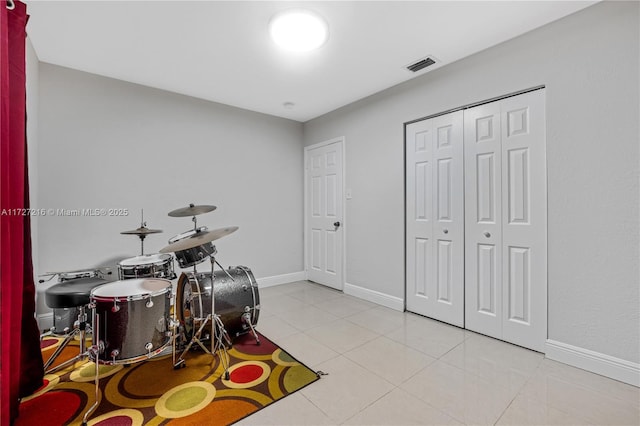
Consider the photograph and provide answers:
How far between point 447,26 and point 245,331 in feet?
9.65

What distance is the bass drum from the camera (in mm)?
2174

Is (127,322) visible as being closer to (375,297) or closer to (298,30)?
(298,30)

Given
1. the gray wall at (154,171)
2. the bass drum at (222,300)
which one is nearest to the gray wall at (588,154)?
the bass drum at (222,300)

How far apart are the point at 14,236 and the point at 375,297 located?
3.13 m

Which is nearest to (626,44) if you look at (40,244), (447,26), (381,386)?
(447,26)

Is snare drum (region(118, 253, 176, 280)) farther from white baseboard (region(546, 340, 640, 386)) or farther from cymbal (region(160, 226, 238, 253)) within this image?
white baseboard (region(546, 340, 640, 386))

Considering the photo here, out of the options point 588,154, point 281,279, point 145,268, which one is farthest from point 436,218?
point 145,268

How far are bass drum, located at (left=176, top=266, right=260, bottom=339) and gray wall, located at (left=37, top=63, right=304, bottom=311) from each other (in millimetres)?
1269

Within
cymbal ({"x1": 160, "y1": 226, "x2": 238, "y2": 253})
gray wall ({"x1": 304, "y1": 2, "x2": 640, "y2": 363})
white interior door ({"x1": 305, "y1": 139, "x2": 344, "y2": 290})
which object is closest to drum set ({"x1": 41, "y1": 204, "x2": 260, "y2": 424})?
cymbal ({"x1": 160, "y1": 226, "x2": 238, "y2": 253})

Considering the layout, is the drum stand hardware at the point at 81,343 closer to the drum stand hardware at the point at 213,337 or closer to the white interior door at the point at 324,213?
the drum stand hardware at the point at 213,337

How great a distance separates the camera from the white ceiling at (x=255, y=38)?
1.95 metres

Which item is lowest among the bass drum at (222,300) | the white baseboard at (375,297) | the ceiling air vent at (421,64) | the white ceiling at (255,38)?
the white baseboard at (375,297)

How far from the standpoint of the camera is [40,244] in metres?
2.65

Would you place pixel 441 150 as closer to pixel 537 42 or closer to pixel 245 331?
pixel 537 42
